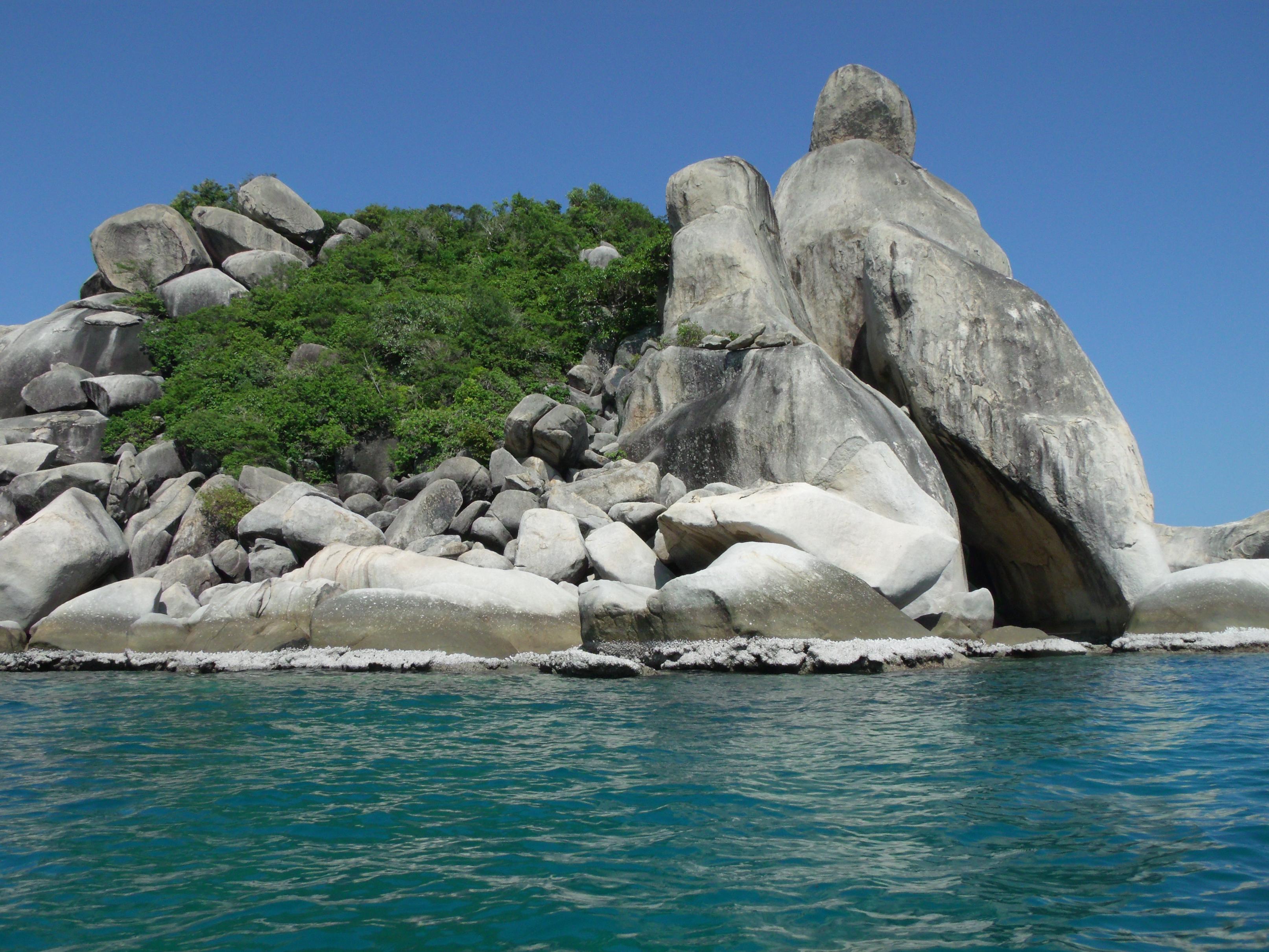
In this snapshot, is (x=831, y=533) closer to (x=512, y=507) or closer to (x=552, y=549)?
(x=552, y=549)

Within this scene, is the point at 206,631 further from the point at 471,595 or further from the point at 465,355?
the point at 465,355

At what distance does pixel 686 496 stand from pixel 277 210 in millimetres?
29352

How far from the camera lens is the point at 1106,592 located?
19.1 metres

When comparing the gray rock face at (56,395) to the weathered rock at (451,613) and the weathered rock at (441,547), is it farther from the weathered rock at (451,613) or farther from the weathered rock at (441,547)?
the weathered rock at (451,613)

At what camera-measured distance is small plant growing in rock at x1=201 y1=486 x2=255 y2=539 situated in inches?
784

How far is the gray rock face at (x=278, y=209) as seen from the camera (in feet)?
126

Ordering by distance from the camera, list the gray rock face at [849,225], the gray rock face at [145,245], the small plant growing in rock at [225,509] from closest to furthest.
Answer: the small plant growing in rock at [225,509] < the gray rock face at [849,225] < the gray rock face at [145,245]

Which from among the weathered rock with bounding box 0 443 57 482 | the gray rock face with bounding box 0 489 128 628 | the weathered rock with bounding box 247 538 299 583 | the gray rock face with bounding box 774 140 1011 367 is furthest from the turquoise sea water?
the gray rock face with bounding box 774 140 1011 367

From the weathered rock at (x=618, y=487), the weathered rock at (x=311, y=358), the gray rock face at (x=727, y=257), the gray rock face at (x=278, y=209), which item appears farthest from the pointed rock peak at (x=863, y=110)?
the gray rock face at (x=278, y=209)

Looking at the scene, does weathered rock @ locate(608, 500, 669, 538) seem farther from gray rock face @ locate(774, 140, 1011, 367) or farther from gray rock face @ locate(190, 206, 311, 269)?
gray rock face @ locate(190, 206, 311, 269)

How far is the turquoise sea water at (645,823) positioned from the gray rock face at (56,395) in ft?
62.2

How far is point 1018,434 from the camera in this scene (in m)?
20.1

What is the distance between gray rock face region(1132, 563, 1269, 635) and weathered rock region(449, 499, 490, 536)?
12756 mm

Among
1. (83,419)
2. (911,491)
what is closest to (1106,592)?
(911,491)
